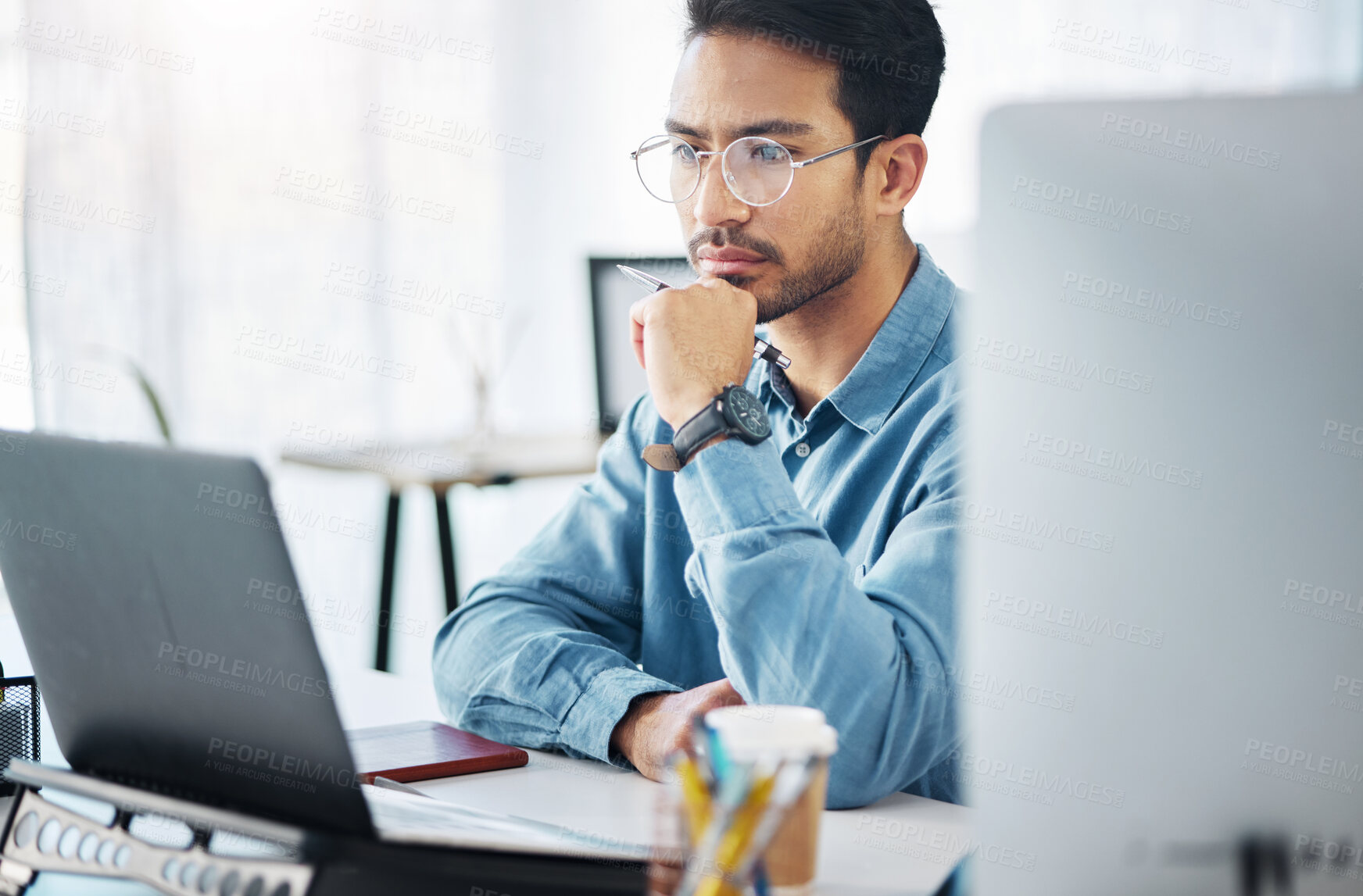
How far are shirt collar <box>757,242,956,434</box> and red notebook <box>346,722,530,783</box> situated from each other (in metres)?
0.49

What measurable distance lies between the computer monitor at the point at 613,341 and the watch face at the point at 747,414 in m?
1.53

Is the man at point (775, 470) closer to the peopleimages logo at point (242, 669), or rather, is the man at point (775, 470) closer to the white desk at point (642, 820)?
the white desk at point (642, 820)

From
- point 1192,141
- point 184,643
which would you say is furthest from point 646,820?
point 1192,141

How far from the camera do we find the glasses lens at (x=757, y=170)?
1.26 m

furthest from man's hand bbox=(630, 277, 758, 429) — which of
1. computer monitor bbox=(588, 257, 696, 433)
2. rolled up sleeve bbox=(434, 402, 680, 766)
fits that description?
computer monitor bbox=(588, 257, 696, 433)

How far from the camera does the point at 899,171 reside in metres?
1.37

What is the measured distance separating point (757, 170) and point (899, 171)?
0.20 meters

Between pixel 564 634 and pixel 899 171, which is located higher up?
pixel 899 171

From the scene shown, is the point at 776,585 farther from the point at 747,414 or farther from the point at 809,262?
the point at 809,262

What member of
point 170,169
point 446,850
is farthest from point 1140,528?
point 170,169

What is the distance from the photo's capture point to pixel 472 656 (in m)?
1.15

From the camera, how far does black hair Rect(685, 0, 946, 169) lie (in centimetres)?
128

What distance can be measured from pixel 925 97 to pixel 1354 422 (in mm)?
995

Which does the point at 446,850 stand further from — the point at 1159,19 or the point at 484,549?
the point at 484,549
